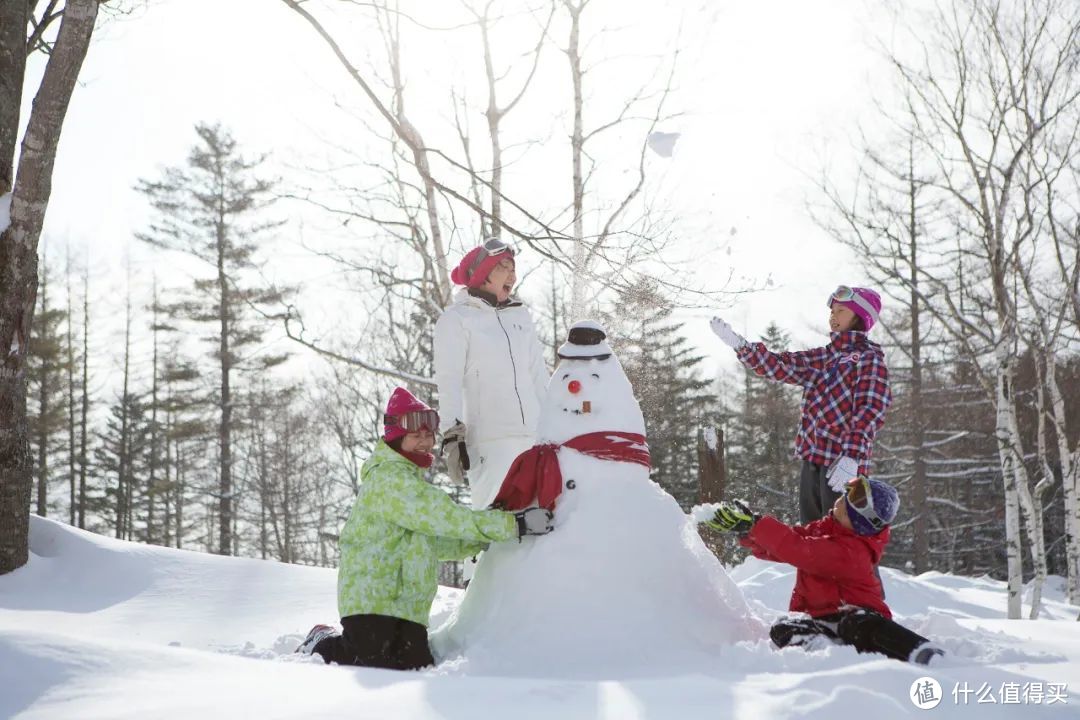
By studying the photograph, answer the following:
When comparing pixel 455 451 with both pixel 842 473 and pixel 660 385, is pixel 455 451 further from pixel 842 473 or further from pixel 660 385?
pixel 660 385

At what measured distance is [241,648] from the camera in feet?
12.5

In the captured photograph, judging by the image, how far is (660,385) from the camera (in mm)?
12969

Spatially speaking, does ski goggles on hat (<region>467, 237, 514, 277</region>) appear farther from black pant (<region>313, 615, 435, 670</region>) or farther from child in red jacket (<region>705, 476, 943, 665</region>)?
black pant (<region>313, 615, 435, 670</region>)

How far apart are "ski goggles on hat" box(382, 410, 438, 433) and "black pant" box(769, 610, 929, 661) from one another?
5.32 feet

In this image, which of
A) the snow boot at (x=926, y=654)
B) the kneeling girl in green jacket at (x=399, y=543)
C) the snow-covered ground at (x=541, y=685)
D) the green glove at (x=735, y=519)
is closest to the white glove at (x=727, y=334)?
the green glove at (x=735, y=519)

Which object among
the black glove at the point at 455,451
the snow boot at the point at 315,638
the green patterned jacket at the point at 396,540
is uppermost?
the black glove at the point at 455,451

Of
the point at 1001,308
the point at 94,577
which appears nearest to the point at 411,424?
the point at 94,577

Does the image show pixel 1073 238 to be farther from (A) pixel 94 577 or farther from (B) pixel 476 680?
(A) pixel 94 577

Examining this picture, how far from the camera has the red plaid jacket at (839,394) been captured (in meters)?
3.64

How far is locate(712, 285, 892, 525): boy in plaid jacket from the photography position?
3.65 m

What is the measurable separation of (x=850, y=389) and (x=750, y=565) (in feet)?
17.4

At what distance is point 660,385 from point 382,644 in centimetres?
1018

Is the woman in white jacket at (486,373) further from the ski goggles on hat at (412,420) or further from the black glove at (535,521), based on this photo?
the black glove at (535,521)

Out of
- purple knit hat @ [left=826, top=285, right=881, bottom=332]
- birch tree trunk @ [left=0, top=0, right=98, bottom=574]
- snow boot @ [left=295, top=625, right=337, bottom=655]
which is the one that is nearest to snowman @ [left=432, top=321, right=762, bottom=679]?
snow boot @ [left=295, top=625, right=337, bottom=655]
